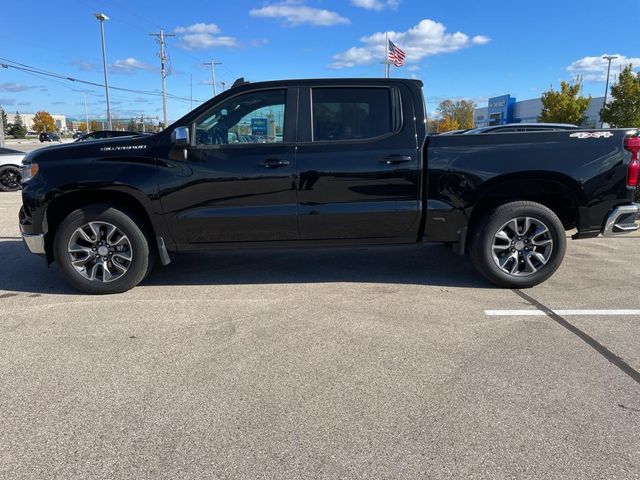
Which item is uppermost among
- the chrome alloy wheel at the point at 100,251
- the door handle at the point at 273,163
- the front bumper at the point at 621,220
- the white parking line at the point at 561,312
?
the door handle at the point at 273,163

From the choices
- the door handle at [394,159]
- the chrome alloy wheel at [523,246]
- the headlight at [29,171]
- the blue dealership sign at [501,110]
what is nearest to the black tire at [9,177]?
the headlight at [29,171]

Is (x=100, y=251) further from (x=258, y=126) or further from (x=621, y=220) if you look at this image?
(x=621, y=220)

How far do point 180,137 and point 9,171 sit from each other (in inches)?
444

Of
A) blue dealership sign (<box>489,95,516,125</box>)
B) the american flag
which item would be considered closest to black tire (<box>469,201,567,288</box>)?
the american flag

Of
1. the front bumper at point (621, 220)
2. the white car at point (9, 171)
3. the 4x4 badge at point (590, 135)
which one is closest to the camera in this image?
the 4x4 badge at point (590, 135)

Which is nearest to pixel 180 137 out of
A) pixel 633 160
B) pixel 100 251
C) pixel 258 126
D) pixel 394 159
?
pixel 258 126

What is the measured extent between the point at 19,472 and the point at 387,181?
11.8 ft

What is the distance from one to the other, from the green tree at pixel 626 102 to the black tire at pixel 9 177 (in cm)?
3143

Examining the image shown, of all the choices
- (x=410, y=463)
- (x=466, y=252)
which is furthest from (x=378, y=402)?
(x=466, y=252)

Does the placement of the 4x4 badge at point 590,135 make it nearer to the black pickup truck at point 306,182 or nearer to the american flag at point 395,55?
the black pickup truck at point 306,182

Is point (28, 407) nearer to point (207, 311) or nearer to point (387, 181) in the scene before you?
point (207, 311)

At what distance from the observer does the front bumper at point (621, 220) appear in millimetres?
4969

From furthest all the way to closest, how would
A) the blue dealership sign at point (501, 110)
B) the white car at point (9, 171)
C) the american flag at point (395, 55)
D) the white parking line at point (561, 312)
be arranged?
1. the blue dealership sign at point (501, 110)
2. the american flag at point (395, 55)
3. the white car at point (9, 171)
4. the white parking line at point (561, 312)

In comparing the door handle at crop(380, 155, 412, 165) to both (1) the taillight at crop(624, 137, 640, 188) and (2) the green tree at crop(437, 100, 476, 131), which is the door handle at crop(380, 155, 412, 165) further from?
(2) the green tree at crop(437, 100, 476, 131)
